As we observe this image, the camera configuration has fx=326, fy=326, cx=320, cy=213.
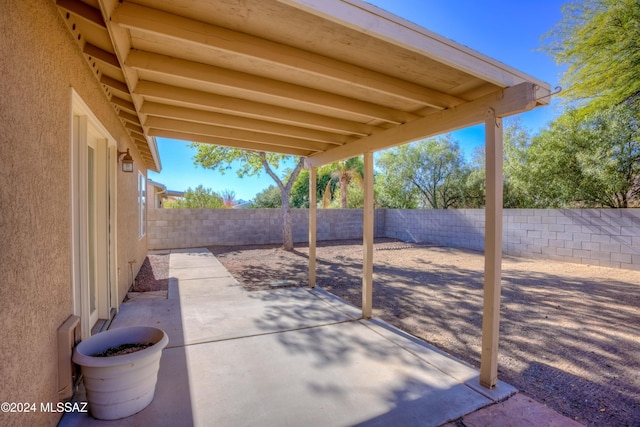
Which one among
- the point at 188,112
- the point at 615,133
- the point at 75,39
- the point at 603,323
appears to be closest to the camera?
the point at 75,39

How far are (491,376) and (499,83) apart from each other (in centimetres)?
225

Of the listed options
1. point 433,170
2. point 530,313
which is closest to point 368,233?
point 530,313

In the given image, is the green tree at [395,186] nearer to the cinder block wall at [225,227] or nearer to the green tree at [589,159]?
the cinder block wall at [225,227]

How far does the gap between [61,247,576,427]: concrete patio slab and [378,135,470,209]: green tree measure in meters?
13.9

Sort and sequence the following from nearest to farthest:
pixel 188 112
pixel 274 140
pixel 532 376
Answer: pixel 532 376 → pixel 188 112 → pixel 274 140

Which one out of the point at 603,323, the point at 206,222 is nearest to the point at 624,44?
the point at 603,323

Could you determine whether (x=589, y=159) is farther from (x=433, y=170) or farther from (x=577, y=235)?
(x=433, y=170)

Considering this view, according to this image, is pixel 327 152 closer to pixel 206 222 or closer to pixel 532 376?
pixel 532 376

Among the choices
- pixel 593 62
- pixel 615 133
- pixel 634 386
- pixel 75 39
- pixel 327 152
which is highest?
pixel 593 62

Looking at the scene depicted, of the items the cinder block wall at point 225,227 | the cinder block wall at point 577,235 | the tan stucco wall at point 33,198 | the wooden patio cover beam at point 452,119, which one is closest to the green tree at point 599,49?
the cinder block wall at point 577,235

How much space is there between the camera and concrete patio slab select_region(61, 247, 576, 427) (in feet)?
7.27

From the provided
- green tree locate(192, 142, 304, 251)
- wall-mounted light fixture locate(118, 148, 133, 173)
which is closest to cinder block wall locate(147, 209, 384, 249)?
green tree locate(192, 142, 304, 251)

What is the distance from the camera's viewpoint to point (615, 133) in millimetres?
8344

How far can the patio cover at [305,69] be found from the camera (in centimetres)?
200
